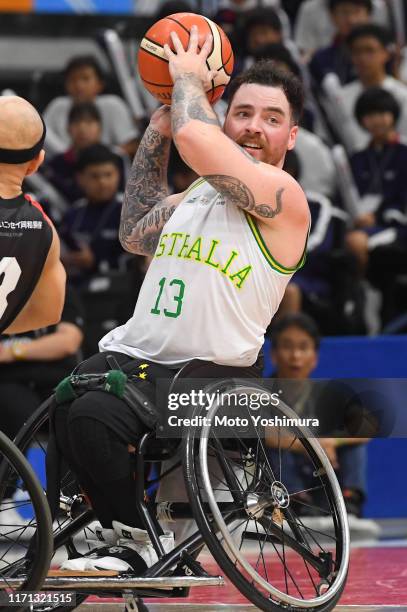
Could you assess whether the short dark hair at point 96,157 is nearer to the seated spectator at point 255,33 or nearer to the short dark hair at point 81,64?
the short dark hair at point 81,64

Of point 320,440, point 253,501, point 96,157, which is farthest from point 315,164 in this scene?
point 253,501

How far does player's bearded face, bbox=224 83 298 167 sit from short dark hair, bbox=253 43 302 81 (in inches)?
200

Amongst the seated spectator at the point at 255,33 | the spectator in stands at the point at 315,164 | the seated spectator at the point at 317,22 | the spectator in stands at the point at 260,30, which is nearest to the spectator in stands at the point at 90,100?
the seated spectator at the point at 255,33

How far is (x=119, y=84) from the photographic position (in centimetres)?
1092

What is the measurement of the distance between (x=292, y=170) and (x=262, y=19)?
2.33m

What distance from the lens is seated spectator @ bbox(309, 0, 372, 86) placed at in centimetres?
1048

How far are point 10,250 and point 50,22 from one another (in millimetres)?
8006

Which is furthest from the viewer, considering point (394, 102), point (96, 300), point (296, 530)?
point (394, 102)

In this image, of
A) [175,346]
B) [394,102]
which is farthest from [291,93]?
[394,102]

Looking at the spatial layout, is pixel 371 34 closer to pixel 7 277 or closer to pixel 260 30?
pixel 260 30

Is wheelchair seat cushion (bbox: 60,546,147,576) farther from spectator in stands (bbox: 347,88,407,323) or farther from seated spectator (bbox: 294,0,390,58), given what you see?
seated spectator (bbox: 294,0,390,58)

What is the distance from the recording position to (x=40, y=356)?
24.4ft

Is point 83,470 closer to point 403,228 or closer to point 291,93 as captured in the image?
point 291,93

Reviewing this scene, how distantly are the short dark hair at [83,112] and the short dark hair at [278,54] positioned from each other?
53.8 inches
